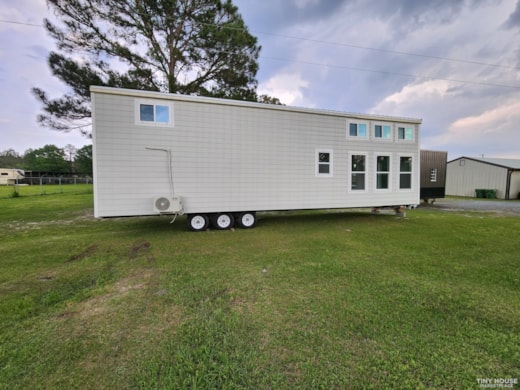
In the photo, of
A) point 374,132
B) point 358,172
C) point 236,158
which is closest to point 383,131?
point 374,132

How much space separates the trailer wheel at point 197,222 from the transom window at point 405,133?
7429mm

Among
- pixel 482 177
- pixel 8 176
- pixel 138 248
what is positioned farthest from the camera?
pixel 8 176

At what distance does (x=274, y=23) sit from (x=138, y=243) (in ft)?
35.3

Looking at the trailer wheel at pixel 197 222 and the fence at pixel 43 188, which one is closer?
the trailer wheel at pixel 197 222

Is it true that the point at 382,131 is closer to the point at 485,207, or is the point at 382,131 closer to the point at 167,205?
the point at 167,205

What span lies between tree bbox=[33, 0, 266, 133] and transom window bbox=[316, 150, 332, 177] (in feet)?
19.9

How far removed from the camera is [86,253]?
4.57 m

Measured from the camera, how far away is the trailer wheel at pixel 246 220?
688 centimetres

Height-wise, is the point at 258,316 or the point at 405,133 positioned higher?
the point at 405,133

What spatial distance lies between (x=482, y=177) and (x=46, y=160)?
76676mm

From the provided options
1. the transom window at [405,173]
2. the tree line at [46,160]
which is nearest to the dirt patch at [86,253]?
the transom window at [405,173]

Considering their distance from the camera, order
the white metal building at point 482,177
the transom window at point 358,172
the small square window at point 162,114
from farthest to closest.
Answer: the white metal building at point 482,177 < the transom window at point 358,172 < the small square window at point 162,114

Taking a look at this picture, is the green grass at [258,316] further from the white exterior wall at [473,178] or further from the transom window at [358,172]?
the white exterior wall at [473,178]

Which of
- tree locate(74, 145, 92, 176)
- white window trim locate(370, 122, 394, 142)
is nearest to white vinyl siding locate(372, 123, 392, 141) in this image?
white window trim locate(370, 122, 394, 142)
